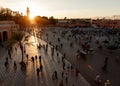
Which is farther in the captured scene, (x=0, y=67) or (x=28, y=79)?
(x=0, y=67)

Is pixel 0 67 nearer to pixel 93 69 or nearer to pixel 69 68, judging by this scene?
pixel 69 68

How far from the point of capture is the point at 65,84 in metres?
17.7

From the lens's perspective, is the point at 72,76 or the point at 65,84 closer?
the point at 65,84

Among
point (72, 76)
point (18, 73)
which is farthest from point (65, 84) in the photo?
point (18, 73)

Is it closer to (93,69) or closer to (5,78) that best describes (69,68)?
(93,69)

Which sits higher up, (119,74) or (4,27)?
(4,27)

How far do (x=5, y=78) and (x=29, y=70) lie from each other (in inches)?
133

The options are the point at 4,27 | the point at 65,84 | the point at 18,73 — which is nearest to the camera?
the point at 65,84

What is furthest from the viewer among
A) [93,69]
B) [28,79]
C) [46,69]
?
[93,69]

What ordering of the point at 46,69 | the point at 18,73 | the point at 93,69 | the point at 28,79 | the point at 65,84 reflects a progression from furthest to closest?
the point at 93,69 < the point at 46,69 < the point at 18,73 < the point at 28,79 < the point at 65,84

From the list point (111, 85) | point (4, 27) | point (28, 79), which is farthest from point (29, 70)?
point (4, 27)

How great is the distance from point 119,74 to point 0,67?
1397cm

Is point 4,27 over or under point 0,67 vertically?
over

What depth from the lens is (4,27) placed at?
48.1 m
